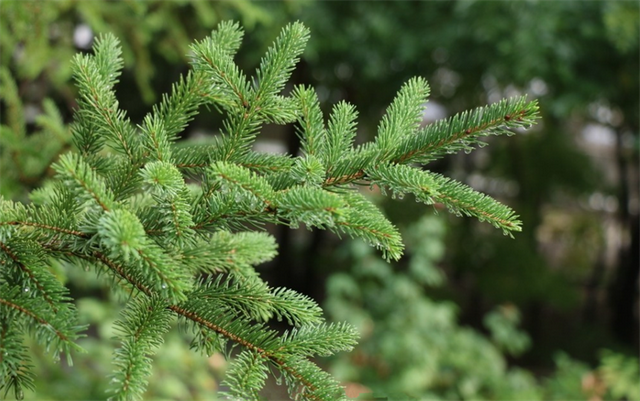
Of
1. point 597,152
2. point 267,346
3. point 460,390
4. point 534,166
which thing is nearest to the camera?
point 267,346

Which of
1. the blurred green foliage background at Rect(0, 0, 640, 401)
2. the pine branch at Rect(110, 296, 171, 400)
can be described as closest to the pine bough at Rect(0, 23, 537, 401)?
the pine branch at Rect(110, 296, 171, 400)

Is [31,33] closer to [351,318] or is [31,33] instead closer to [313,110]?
[313,110]

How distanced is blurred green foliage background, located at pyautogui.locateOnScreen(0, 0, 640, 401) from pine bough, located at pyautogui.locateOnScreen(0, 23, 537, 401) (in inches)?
7.6

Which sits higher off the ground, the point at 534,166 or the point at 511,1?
the point at 534,166

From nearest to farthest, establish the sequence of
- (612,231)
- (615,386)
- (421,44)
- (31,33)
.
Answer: (31,33), (615,386), (421,44), (612,231)

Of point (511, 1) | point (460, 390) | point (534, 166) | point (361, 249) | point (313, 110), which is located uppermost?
point (534, 166)

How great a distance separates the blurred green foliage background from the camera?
2.11 m

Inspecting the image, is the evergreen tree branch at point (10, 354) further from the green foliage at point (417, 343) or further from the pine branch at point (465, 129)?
the green foliage at point (417, 343)

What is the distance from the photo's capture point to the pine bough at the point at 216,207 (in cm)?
54

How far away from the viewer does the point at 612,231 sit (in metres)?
8.91

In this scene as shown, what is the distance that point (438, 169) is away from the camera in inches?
261

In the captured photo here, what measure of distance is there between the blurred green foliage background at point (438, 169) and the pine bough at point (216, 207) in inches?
7.6

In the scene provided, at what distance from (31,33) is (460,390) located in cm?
287

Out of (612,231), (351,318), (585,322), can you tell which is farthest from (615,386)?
(612,231)
